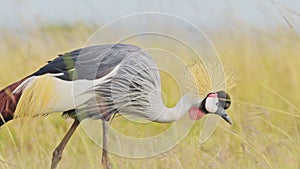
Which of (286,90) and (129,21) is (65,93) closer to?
(129,21)

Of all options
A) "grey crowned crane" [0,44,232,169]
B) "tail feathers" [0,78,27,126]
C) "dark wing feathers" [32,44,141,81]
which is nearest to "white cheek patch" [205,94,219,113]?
"grey crowned crane" [0,44,232,169]

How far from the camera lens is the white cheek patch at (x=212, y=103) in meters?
3.35

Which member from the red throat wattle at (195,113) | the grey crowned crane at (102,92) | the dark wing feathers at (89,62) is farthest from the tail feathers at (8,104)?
the red throat wattle at (195,113)

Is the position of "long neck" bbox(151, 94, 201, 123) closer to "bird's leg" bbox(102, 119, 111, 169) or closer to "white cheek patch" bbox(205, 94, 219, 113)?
"white cheek patch" bbox(205, 94, 219, 113)

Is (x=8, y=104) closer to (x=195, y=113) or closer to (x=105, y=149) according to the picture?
(x=105, y=149)

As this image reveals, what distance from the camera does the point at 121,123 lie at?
14.1ft

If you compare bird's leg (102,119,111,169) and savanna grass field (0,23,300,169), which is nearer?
bird's leg (102,119,111,169)

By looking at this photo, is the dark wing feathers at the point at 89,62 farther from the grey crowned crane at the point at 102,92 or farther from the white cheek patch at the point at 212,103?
the white cheek patch at the point at 212,103

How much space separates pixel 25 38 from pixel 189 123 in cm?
161

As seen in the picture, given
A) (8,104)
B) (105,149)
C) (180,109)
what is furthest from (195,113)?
(8,104)

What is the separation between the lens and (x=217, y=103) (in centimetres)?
336

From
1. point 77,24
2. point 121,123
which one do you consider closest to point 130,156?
point 121,123

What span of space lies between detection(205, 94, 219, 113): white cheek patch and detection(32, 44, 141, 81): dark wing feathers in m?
0.31

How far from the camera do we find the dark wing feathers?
332 cm
